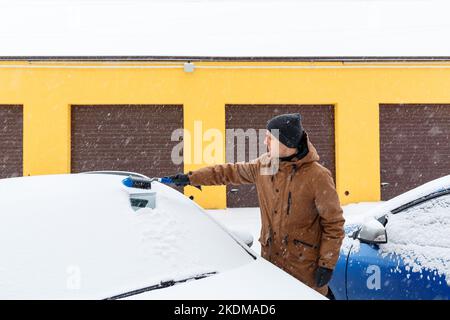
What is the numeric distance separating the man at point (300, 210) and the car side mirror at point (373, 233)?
45 cm

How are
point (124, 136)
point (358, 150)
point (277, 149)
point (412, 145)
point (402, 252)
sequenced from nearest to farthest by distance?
1. point (277, 149)
2. point (402, 252)
3. point (124, 136)
4. point (358, 150)
5. point (412, 145)

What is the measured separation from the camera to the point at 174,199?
2.75 metres

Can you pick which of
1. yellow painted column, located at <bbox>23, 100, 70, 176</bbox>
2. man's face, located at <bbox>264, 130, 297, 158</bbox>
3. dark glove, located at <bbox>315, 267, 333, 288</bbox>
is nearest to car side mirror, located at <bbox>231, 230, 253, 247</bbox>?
dark glove, located at <bbox>315, 267, 333, 288</bbox>

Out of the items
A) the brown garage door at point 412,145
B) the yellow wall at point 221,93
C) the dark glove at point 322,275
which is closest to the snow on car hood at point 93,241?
the dark glove at point 322,275

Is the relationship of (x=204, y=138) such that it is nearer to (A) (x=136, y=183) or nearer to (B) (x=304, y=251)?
(B) (x=304, y=251)

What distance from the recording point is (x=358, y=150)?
11.5 metres

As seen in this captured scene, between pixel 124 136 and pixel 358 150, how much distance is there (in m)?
6.22

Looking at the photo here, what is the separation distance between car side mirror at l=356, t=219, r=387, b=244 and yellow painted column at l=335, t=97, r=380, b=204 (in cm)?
849

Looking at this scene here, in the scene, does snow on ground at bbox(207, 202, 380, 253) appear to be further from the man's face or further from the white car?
the white car

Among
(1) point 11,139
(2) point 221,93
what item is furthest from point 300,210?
(1) point 11,139

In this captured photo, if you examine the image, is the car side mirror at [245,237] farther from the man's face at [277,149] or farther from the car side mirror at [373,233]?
the car side mirror at [373,233]
